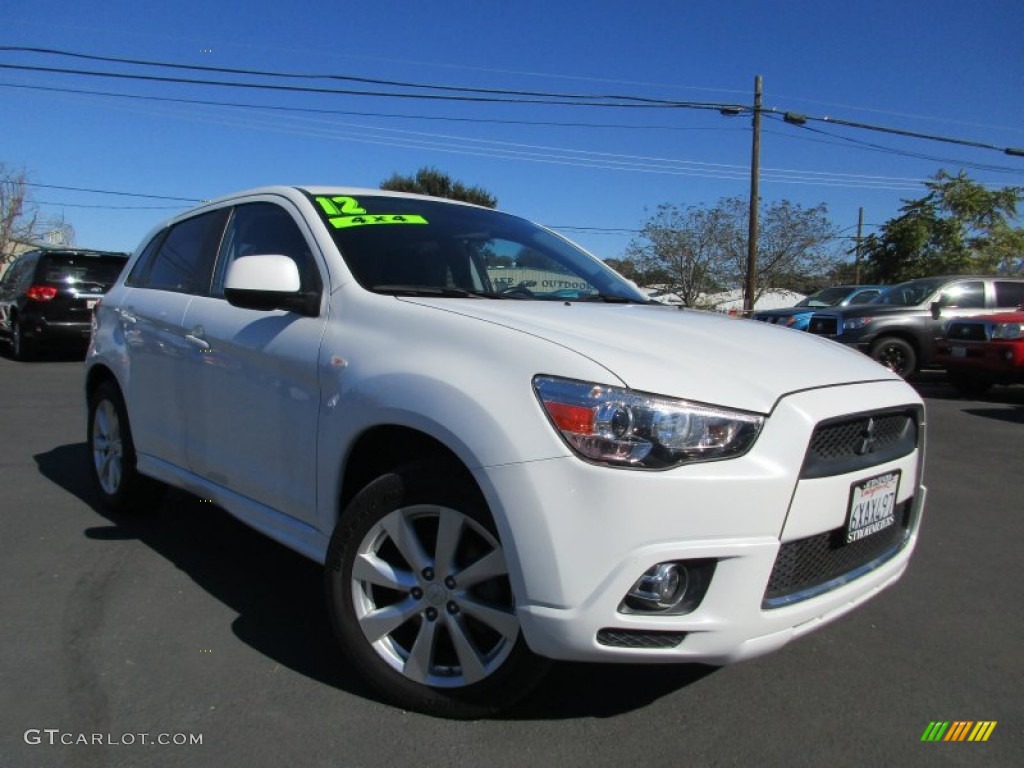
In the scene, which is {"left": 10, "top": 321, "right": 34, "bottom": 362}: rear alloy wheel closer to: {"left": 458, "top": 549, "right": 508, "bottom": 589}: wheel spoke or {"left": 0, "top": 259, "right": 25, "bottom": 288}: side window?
{"left": 0, "top": 259, "right": 25, "bottom": 288}: side window

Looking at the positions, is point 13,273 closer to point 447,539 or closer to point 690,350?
point 447,539

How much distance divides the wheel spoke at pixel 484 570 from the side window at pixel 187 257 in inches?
87.5

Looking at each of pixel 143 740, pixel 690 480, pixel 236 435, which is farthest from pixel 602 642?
pixel 236 435

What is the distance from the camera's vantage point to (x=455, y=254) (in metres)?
3.43

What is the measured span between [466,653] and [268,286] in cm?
149

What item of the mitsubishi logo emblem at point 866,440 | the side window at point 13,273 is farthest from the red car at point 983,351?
the side window at point 13,273

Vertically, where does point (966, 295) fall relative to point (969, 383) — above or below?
above

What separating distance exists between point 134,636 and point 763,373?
2543 millimetres

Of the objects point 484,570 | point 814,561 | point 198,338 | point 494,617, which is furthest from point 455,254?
point 814,561

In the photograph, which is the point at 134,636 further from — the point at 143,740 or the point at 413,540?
the point at 413,540

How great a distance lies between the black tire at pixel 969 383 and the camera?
10844mm

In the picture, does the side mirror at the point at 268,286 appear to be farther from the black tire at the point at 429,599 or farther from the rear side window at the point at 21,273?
the rear side window at the point at 21,273

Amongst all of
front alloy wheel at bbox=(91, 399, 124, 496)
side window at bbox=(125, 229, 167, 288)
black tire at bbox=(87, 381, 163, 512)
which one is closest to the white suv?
black tire at bbox=(87, 381, 163, 512)

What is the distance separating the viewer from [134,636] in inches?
119
